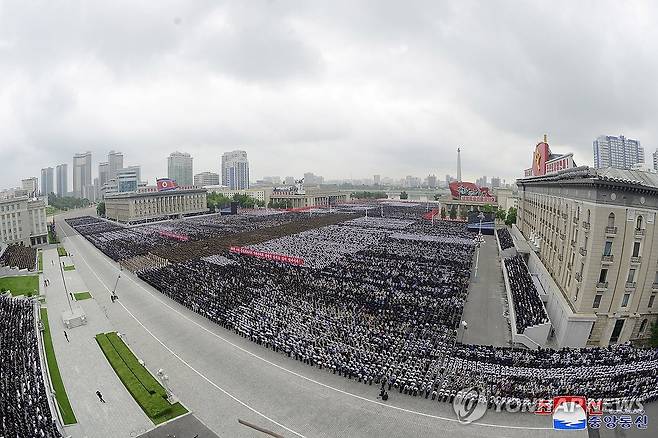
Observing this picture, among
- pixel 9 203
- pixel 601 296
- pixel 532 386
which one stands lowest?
pixel 532 386

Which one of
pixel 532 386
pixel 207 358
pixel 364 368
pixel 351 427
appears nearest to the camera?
pixel 351 427

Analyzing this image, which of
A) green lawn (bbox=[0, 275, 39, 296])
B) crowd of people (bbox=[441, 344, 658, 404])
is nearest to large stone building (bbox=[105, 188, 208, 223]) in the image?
green lawn (bbox=[0, 275, 39, 296])

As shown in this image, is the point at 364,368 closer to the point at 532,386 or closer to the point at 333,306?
the point at 532,386

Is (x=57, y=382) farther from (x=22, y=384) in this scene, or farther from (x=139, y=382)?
(x=139, y=382)

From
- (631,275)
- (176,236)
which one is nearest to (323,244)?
(176,236)

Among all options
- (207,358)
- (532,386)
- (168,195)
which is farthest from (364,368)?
(168,195)
